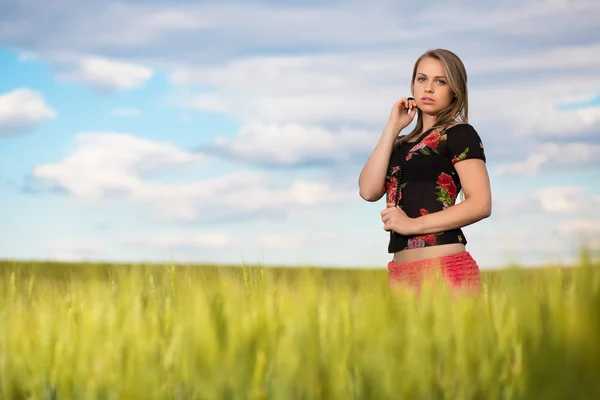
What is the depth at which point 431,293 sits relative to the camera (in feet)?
6.89

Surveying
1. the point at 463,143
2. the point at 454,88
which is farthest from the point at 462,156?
the point at 454,88

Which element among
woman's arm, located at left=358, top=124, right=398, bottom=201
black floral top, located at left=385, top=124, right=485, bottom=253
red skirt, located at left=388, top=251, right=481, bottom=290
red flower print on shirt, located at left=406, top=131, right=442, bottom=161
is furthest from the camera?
Result: woman's arm, located at left=358, top=124, right=398, bottom=201

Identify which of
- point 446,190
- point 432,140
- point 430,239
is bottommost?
point 430,239

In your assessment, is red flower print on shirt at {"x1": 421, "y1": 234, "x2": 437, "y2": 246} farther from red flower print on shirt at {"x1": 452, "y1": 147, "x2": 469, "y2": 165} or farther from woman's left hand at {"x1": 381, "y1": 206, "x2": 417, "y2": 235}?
red flower print on shirt at {"x1": 452, "y1": 147, "x2": 469, "y2": 165}

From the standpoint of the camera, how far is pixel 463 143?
3424 millimetres

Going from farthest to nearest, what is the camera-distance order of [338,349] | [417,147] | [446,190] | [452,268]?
[417,147]
[446,190]
[452,268]
[338,349]

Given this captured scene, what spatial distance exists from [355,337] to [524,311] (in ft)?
1.61

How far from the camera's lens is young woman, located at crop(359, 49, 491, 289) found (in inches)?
132

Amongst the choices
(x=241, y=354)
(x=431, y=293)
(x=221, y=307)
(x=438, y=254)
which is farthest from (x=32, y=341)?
(x=438, y=254)

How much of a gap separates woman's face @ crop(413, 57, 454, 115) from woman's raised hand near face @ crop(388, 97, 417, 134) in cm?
7

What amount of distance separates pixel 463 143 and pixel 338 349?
196 centimetres

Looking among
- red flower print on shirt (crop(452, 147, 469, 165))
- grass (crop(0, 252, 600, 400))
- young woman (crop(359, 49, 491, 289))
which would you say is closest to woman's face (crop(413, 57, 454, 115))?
young woman (crop(359, 49, 491, 289))

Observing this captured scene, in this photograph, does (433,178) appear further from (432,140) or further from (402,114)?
(402,114)

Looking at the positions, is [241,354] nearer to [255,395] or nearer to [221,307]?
[255,395]
